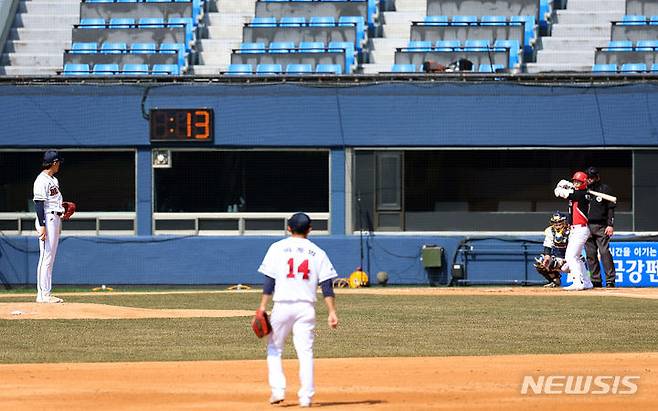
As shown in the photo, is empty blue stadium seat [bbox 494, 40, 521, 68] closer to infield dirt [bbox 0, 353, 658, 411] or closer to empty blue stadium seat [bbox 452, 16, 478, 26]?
empty blue stadium seat [bbox 452, 16, 478, 26]

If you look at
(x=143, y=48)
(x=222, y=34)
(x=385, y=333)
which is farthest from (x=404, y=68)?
(x=385, y=333)

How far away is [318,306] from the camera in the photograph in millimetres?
20797

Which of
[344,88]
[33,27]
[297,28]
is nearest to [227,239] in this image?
[344,88]

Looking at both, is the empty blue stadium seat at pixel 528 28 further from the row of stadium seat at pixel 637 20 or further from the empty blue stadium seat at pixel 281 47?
the empty blue stadium seat at pixel 281 47

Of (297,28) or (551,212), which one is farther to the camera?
(297,28)

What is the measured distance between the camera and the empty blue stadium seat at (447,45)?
31.8 metres

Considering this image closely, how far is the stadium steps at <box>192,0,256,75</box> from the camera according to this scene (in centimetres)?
3303

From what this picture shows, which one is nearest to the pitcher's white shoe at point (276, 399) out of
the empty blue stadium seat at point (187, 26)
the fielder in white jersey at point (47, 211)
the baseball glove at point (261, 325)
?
the baseball glove at point (261, 325)

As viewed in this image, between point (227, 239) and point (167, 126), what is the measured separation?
8.70 ft

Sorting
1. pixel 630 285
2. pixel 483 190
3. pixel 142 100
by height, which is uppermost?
pixel 142 100

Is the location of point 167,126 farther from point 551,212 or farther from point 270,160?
point 551,212

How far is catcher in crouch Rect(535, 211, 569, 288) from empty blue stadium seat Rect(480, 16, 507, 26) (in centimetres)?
732

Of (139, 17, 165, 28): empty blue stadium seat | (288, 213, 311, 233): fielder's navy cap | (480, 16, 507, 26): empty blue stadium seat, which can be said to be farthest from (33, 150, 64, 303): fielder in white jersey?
(480, 16, 507, 26): empty blue stadium seat

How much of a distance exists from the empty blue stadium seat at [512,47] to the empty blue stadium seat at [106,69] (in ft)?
28.7
